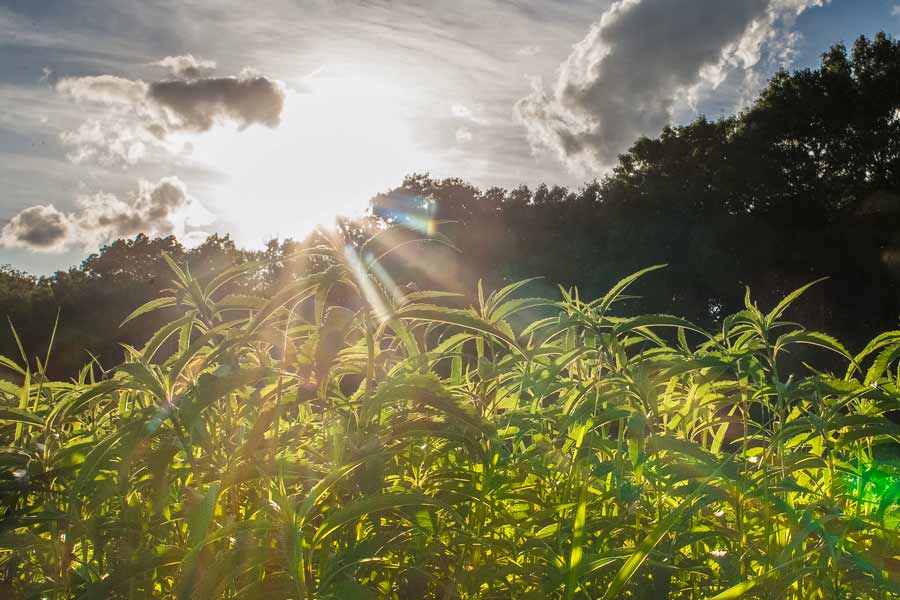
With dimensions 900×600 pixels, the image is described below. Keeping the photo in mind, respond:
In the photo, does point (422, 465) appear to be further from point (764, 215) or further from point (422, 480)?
point (764, 215)

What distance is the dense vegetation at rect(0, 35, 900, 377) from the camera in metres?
19.1

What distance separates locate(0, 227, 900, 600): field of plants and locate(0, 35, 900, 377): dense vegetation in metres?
17.8

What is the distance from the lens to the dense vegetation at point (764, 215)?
19.1 m

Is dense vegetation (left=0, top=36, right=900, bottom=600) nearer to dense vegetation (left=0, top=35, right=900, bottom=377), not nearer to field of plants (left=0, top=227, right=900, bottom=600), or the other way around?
field of plants (left=0, top=227, right=900, bottom=600)

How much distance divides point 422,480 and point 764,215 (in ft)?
70.0

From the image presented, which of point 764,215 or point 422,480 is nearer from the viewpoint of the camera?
point 422,480

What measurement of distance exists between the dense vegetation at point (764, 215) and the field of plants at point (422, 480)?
1781cm

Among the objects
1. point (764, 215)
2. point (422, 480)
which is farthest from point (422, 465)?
point (764, 215)

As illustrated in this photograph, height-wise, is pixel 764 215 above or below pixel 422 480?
above

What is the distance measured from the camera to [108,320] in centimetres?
2673

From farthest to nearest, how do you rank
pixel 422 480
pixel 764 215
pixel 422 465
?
pixel 764 215
pixel 422 465
pixel 422 480

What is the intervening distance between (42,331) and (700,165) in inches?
949

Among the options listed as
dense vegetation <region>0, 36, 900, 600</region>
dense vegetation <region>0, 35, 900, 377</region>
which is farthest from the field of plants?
dense vegetation <region>0, 35, 900, 377</region>

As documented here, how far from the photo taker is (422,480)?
119cm
